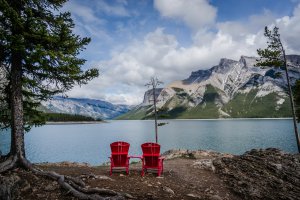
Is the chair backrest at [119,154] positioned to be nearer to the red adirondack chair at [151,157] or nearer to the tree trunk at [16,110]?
the red adirondack chair at [151,157]

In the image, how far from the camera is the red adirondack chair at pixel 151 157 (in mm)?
13891

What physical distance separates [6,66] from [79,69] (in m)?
4.08

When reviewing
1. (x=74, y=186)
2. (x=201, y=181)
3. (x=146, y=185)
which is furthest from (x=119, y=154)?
(x=201, y=181)

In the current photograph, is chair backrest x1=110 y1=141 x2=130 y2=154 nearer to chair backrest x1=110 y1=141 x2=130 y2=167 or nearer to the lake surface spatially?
chair backrest x1=110 y1=141 x2=130 y2=167

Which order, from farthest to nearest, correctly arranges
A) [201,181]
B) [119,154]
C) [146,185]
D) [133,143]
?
1. [133,143]
2. [201,181]
3. [119,154]
4. [146,185]

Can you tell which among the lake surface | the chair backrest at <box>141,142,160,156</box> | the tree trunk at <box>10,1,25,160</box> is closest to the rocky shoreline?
the tree trunk at <box>10,1,25,160</box>

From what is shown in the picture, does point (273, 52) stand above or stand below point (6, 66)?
above

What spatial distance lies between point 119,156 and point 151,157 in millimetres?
1801

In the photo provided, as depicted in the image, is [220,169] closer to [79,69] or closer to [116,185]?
[116,185]

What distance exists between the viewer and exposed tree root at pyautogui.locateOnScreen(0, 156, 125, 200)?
968 centimetres

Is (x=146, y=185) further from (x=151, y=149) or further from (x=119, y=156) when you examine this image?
(x=119, y=156)

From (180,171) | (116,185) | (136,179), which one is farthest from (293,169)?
(116,185)

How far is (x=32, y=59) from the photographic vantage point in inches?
456

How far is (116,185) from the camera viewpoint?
11492 millimetres
